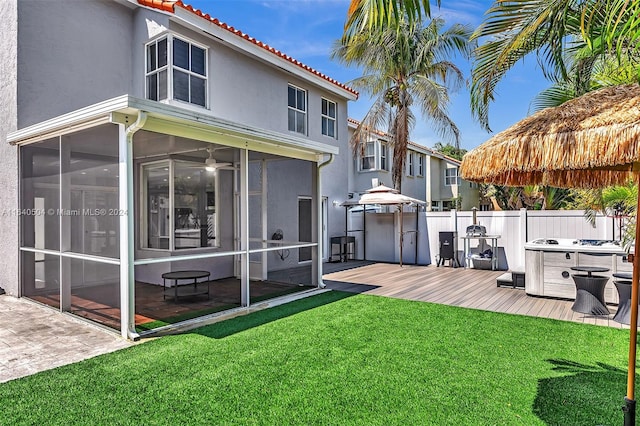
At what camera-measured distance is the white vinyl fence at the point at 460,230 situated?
1011 cm

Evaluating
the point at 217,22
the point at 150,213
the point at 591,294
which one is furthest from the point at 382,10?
the point at 150,213

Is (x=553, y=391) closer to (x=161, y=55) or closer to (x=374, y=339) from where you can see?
(x=374, y=339)

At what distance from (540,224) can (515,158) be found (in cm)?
913

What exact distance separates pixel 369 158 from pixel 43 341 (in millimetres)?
14823

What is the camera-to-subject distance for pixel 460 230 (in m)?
12.3

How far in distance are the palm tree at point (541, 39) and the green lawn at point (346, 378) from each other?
309 centimetres

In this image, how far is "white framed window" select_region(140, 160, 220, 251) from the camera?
898cm

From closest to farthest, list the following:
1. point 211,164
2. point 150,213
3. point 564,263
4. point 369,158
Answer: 1. point 564,263
2. point 150,213
3. point 211,164
4. point 369,158

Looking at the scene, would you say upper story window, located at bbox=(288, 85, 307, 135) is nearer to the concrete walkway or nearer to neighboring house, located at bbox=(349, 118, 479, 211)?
neighboring house, located at bbox=(349, 118, 479, 211)

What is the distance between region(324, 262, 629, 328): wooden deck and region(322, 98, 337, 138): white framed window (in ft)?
16.8

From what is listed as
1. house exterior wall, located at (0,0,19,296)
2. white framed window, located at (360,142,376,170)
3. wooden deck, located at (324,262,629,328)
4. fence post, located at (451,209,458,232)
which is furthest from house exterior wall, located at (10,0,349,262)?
white framed window, located at (360,142,376,170)

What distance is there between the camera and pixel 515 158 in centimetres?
291

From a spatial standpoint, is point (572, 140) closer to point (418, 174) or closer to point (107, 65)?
point (107, 65)

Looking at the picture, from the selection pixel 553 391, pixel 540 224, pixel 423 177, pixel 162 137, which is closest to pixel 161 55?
pixel 162 137
